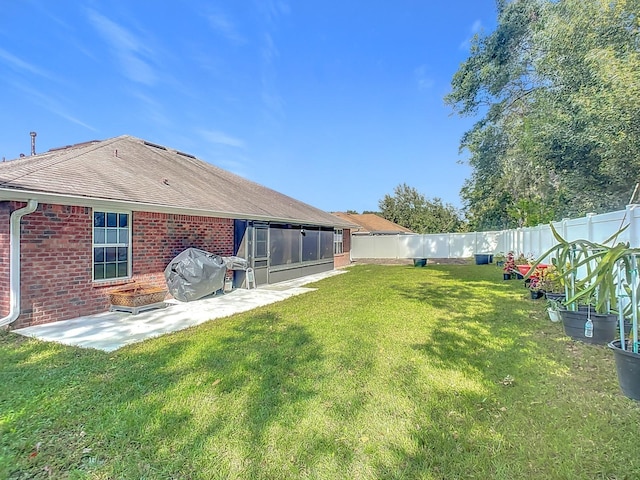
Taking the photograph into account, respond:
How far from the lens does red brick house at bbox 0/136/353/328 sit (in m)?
5.88

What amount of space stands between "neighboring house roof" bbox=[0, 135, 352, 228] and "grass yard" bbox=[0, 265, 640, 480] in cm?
259

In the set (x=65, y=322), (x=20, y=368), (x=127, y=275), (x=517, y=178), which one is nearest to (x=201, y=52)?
(x=127, y=275)

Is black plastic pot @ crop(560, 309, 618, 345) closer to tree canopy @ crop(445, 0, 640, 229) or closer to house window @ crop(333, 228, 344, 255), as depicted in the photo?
Result: tree canopy @ crop(445, 0, 640, 229)

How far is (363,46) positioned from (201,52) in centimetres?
680

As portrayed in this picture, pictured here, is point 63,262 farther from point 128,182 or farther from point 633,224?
point 633,224

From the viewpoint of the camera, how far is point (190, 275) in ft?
27.4

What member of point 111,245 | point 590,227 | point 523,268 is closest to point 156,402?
point 111,245

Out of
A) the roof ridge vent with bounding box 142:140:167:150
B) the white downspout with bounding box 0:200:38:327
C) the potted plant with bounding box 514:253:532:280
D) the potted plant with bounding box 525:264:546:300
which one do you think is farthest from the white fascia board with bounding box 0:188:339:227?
the potted plant with bounding box 514:253:532:280

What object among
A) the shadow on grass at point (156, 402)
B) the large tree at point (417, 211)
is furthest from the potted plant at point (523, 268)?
the large tree at point (417, 211)

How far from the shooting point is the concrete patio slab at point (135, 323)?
5359 mm

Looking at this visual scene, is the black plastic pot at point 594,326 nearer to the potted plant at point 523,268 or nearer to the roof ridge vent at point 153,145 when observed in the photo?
the potted plant at point 523,268

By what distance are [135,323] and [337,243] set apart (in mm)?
14268

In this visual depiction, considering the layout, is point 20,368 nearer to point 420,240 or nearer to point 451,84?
point 451,84

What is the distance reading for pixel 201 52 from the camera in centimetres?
1366
